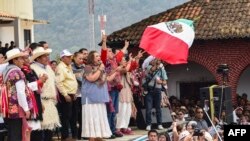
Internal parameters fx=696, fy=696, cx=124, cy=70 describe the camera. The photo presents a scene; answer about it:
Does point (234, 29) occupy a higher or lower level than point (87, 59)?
higher

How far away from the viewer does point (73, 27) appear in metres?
107

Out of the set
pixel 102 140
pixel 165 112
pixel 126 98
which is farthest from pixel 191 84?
pixel 102 140

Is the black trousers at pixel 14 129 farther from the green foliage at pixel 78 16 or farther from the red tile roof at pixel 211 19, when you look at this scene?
the green foliage at pixel 78 16

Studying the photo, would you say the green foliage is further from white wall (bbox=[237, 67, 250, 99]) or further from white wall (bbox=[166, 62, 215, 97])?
white wall (bbox=[237, 67, 250, 99])

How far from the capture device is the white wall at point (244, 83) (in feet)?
77.7

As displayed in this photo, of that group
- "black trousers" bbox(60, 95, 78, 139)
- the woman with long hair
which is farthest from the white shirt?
"black trousers" bbox(60, 95, 78, 139)

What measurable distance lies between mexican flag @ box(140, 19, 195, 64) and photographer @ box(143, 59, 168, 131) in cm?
46

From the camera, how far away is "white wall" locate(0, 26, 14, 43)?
86.3 ft

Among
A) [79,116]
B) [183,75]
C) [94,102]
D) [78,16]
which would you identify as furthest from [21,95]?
[78,16]

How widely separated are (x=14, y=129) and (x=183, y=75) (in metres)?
15.0

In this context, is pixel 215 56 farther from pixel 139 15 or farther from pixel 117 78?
pixel 139 15

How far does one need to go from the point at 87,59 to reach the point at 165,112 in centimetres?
443

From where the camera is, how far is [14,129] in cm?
995

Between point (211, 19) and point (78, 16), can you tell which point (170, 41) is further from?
point (78, 16)
